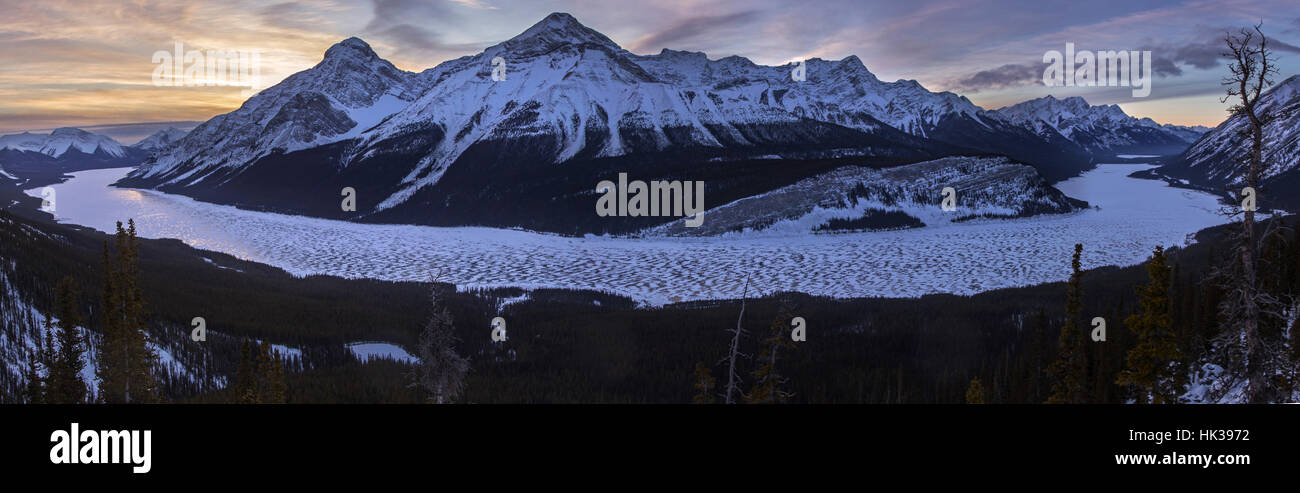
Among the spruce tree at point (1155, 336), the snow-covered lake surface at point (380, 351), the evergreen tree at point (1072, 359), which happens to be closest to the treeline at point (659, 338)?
the evergreen tree at point (1072, 359)

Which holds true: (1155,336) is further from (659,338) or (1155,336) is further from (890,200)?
(890,200)

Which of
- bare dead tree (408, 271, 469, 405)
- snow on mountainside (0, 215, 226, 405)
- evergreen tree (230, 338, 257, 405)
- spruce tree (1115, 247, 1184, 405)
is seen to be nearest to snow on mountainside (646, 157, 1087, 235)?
snow on mountainside (0, 215, 226, 405)

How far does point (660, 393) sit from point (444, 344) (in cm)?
1808

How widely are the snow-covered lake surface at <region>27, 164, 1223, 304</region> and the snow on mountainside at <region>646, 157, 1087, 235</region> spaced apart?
639 centimetres

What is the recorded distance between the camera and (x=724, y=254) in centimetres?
11706

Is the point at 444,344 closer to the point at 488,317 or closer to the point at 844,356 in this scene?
the point at 844,356

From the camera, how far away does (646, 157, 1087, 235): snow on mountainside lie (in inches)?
5846

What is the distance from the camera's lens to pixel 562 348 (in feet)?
162

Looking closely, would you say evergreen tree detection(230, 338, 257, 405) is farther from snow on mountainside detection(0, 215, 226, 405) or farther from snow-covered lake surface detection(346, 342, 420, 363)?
snow-covered lake surface detection(346, 342, 420, 363)

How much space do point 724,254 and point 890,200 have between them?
63.1 m

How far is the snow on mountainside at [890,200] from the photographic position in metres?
148

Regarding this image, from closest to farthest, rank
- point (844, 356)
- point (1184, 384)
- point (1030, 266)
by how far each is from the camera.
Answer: point (1184, 384), point (844, 356), point (1030, 266)

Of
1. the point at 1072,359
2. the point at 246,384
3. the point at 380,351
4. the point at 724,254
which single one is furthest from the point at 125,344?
the point at 724,254
